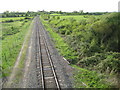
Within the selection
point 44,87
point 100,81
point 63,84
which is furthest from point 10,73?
point 100,81

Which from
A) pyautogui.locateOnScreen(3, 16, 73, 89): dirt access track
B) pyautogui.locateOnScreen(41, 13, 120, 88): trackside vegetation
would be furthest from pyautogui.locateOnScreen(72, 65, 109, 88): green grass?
pyautogui.locateOnScreen(3, 16, 73, 89): dirt access track

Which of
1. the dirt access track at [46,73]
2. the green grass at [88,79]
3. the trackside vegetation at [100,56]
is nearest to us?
the green grass at [88,79]

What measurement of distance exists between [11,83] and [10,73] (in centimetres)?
212

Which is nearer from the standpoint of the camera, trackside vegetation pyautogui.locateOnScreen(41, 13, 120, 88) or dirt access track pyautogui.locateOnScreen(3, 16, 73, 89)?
dirt access track pyautogui.locateOnScreen(3, 16, 73, 89)

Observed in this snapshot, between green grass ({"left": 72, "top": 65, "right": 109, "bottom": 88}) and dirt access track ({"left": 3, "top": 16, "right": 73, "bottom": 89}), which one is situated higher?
dirt access track ({"left": 3, "top": 16, "right": 73, "bottom": 89})

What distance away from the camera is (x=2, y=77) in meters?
13.4

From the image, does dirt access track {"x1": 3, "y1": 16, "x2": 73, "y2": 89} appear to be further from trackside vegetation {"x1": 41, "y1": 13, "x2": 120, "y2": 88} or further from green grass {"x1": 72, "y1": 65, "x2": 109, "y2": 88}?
trackside vegetation {"x1": 41, "y1": 13, "x2": 120, "y2": 88}

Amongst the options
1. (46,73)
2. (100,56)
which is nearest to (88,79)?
(46,73)

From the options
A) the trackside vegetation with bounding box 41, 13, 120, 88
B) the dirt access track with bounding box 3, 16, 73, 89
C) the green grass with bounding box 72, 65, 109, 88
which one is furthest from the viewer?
the trackside vegetation with bounding box 41, 13, 120, 88

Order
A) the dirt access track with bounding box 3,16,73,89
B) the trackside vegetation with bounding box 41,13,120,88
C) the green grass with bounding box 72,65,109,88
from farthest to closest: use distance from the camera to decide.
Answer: the trackside vegetation with bounding box 41,13,120,88 → the dirt access track with bounding box 3,16,73,89 → the green grass with bounding box 72,65,109,88

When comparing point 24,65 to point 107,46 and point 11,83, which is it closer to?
point 11,83

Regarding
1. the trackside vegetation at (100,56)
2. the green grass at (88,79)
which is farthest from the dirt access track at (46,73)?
the trackside vegetation at (100,56)

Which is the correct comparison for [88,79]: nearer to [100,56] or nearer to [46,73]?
[46,73]

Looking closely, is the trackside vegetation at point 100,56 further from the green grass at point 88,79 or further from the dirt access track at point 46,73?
the dirt access track at point 46,73
